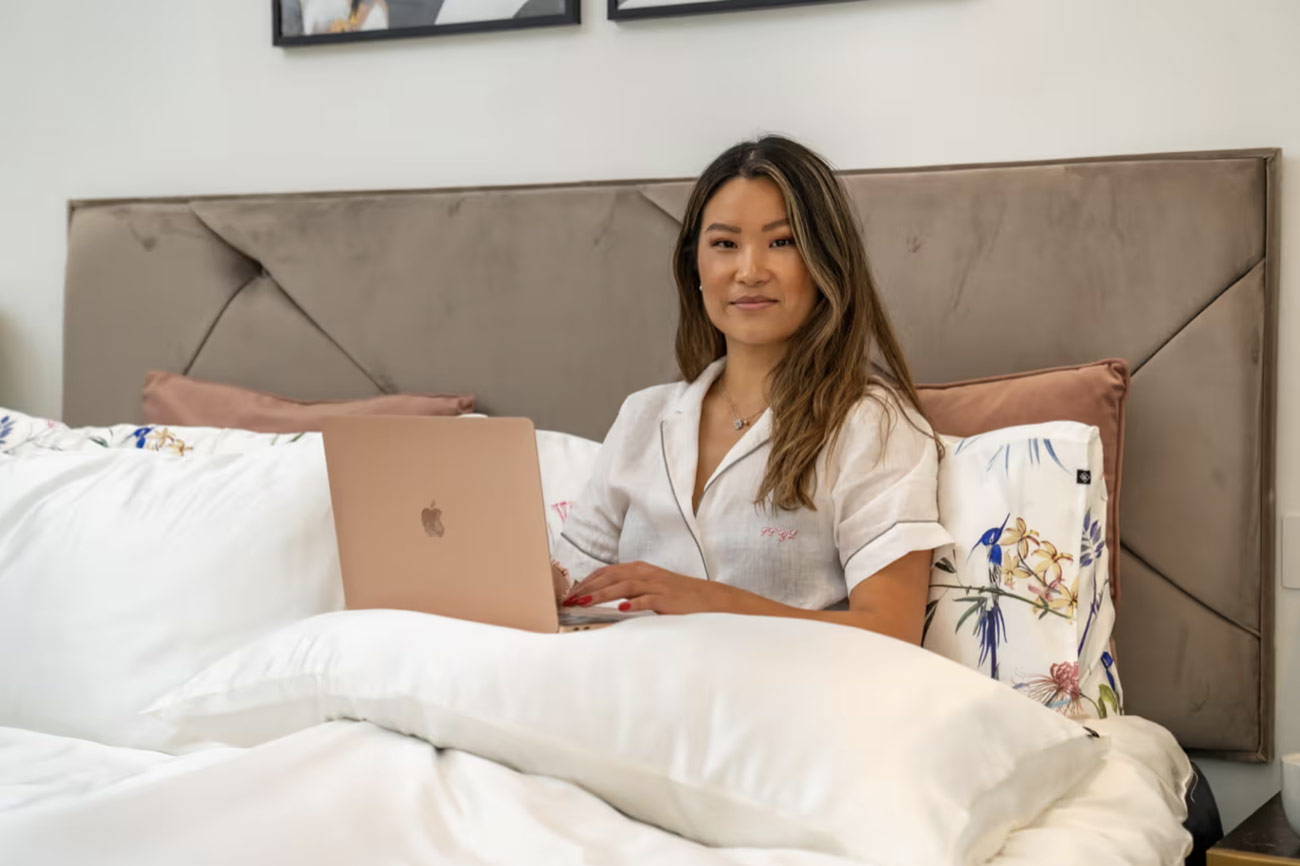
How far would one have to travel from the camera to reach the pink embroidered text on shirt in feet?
5.14

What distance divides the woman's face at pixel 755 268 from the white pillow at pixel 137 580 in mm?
552

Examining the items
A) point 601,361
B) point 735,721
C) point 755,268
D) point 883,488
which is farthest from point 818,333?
point 735,721

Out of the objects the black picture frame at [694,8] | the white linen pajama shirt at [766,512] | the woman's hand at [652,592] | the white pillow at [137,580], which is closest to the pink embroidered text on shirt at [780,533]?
the white linen pajama shirt at [766,512]

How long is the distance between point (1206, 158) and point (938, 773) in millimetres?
1101

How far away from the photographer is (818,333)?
164 cm

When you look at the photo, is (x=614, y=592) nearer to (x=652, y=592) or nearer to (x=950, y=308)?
(x=652, y=592)

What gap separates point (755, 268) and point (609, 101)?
0.62m

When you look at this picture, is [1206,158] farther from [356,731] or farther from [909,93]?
[356,731]

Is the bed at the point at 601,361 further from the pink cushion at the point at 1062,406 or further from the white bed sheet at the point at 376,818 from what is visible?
the pink cushion at the point at 1062,406

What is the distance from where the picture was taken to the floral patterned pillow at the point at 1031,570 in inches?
59.0

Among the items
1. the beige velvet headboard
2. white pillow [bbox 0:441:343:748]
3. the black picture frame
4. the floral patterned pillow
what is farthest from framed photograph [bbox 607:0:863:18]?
white pillow [bbox 0:441:343:748]

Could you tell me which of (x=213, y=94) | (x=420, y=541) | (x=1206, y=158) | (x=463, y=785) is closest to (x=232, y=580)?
(x=420, y=541)

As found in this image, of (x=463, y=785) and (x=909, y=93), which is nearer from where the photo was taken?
(x=463, y=785)

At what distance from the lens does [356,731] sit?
1.21 m
